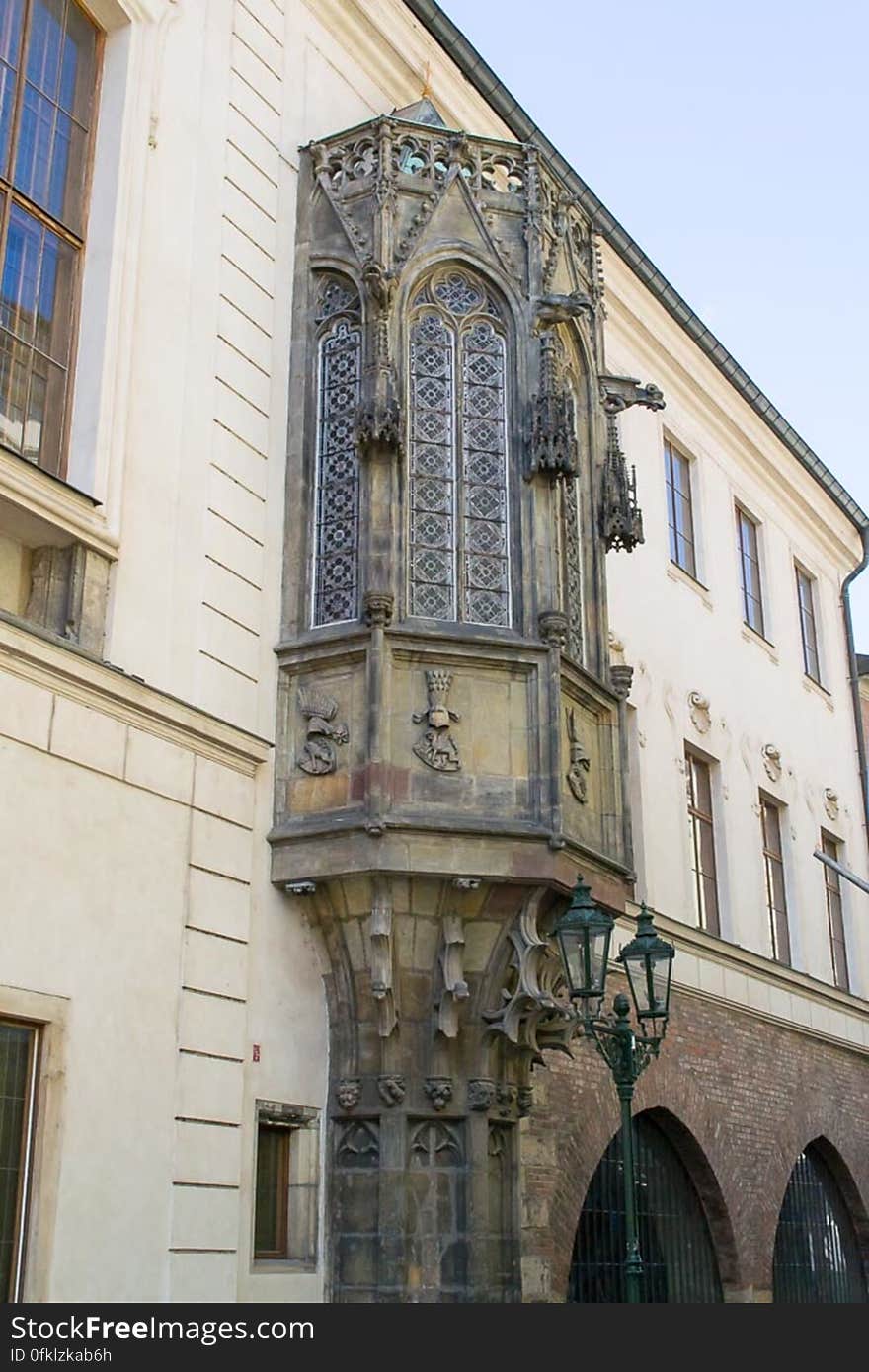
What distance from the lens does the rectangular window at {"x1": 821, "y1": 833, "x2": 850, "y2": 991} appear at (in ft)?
67.6

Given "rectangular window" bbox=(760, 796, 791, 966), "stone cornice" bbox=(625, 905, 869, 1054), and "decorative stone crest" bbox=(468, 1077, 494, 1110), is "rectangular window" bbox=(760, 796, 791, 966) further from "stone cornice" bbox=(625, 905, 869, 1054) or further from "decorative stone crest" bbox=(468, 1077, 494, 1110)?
"decorative stone crest" bbox=(468, 1077, 494, 1110)

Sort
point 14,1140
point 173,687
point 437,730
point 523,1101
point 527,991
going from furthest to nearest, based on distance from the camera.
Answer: point 523,1101 → point 437,730 → point 527,991 → point 173,687 → point 14,1140

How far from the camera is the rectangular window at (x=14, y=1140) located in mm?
8117

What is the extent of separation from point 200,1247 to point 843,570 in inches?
696

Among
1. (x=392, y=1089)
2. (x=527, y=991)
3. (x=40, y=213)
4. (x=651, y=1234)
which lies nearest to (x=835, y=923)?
(x=651, y=1234)

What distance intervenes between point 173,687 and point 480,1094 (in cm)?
329

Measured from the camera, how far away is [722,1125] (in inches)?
636

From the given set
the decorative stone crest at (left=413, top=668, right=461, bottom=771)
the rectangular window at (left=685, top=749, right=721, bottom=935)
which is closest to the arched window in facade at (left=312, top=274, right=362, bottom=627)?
the decorative stone crest at (left=413, top=668, right=461, bottom=771)

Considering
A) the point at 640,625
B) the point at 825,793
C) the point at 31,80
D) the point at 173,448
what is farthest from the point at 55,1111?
the point at 825,793

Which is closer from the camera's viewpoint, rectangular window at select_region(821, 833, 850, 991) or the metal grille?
the metal grille

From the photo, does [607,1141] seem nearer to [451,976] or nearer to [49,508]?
[451,976]

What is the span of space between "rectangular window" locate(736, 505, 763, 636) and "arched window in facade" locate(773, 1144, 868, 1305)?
21.4 feet

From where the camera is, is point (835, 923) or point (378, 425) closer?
point (378, 425)

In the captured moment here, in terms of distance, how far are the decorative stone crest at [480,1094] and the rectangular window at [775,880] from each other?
348 inches
